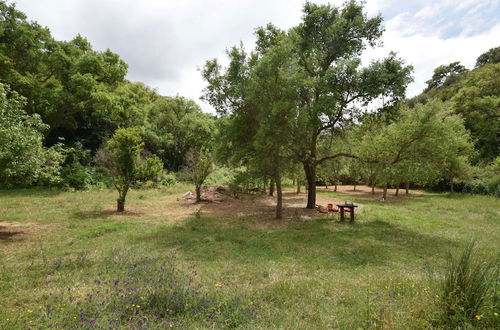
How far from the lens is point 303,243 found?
9.88 m

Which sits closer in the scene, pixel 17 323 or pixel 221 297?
pixel 17 323

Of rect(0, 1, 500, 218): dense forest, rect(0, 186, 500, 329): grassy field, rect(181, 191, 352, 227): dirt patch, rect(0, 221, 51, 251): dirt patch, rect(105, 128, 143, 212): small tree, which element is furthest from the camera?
rect(105, 128, 143, 212): small tree

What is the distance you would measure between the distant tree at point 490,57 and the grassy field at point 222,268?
67.9 m

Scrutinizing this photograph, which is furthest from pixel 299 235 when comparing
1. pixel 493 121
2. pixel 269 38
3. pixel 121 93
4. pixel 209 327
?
pixel 493 121

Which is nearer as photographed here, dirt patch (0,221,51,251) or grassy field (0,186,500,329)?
grassy field (0,186,500,329)

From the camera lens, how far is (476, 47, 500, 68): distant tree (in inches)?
2406

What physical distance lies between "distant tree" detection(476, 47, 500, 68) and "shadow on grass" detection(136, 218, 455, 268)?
74.1 metres

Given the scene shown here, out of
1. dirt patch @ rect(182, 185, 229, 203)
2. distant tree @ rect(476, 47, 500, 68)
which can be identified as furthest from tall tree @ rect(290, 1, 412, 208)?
distant tree @ rect(476, 47, 500, 68)

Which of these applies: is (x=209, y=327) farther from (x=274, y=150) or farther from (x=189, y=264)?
(x=274, y=150)

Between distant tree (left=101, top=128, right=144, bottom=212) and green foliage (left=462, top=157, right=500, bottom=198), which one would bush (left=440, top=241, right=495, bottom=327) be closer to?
distant tree (left=101, top=128, right=144, bottom=212)

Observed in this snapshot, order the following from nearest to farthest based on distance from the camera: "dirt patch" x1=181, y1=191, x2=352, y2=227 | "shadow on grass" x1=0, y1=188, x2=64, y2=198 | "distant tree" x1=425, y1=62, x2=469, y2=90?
"dirt patch" x1=181, y1=191, x2=352, y2=227 < "shadow on grass" x1=0, y1=188, x2=64, y2=198 < "distant tree" x1=425, y1=62, x2=469, y2=90

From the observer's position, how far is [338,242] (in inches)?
392

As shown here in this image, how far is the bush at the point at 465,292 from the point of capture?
376cm

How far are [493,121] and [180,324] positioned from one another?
48.2m
